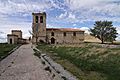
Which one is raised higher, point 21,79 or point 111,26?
point 111,26

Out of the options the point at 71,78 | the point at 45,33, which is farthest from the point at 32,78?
the point at 45,33

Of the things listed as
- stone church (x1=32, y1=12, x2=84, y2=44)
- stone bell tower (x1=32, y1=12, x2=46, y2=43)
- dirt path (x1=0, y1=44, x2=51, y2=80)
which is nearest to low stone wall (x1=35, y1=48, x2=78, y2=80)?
dirt path (x1=0, y1=44, x2=51, y2=80)

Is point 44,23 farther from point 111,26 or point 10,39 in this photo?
point 111,26

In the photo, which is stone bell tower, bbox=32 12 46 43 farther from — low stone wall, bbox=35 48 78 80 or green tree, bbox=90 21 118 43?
low stone wall, bbox=35 48 78 80

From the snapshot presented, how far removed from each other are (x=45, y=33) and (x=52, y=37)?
140 inches

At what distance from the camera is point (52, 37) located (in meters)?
84.2

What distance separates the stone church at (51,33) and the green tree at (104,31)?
5443 millimetres

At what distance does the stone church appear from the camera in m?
81.2

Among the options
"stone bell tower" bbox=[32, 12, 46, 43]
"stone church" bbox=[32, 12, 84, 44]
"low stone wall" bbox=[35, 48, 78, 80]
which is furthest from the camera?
"stone church" bbox=[32, 12, 84, 44]

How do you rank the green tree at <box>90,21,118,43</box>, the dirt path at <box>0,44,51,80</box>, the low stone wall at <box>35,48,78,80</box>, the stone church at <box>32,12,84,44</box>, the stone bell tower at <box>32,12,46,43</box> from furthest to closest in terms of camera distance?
the green tree at <box>90,21,118,43</box>, the stone church at <box>32,12,84,44</box>, the stone bell tower at <box>32,12,46,43</box>, the dirt path at <box>0,44,51,80</box>, the low stone wall at <box>35,48,78,80</box>

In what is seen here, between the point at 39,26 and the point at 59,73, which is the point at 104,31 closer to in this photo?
the point at 39,26

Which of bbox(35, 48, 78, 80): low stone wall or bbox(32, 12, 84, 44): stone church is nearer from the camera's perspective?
bbox(35, 48, 78, 80): low stone wall

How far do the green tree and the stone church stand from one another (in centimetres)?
544

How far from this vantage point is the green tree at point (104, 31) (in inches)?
3354
